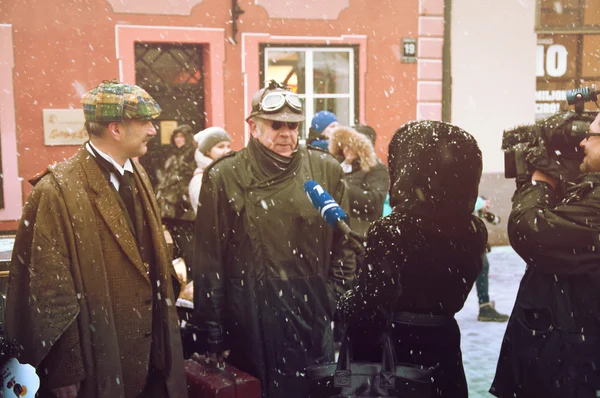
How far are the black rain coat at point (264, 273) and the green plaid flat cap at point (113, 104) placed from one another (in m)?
0.73

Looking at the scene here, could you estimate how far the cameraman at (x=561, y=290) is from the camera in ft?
9.03

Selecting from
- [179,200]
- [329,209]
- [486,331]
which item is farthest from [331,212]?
[486,331]

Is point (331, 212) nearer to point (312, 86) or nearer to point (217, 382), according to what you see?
point (217, 382)

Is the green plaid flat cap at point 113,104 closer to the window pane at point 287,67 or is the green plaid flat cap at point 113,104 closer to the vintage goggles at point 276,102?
the vintage goggles at point 276,102

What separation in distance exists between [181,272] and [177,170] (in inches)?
74.5

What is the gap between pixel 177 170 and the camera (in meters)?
7.15

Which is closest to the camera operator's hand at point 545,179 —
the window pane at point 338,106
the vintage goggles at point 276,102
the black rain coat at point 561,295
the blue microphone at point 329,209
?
the black rain coat at point 561,295

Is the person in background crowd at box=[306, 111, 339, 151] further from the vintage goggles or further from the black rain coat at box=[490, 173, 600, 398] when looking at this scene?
the black rain coat at box=[490, 173, 600, 398]

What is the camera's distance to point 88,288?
110 inches

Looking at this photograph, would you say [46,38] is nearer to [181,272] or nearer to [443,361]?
[181,272]

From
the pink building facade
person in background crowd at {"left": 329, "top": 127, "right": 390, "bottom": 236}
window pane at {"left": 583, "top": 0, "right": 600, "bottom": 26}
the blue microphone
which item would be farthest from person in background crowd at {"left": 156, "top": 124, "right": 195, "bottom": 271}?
window pane at {"left": 583, "top": 0, "right": 600, "bottom": 26}

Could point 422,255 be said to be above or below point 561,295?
above

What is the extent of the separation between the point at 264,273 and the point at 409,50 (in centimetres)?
827

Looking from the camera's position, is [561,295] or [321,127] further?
[321,127]
